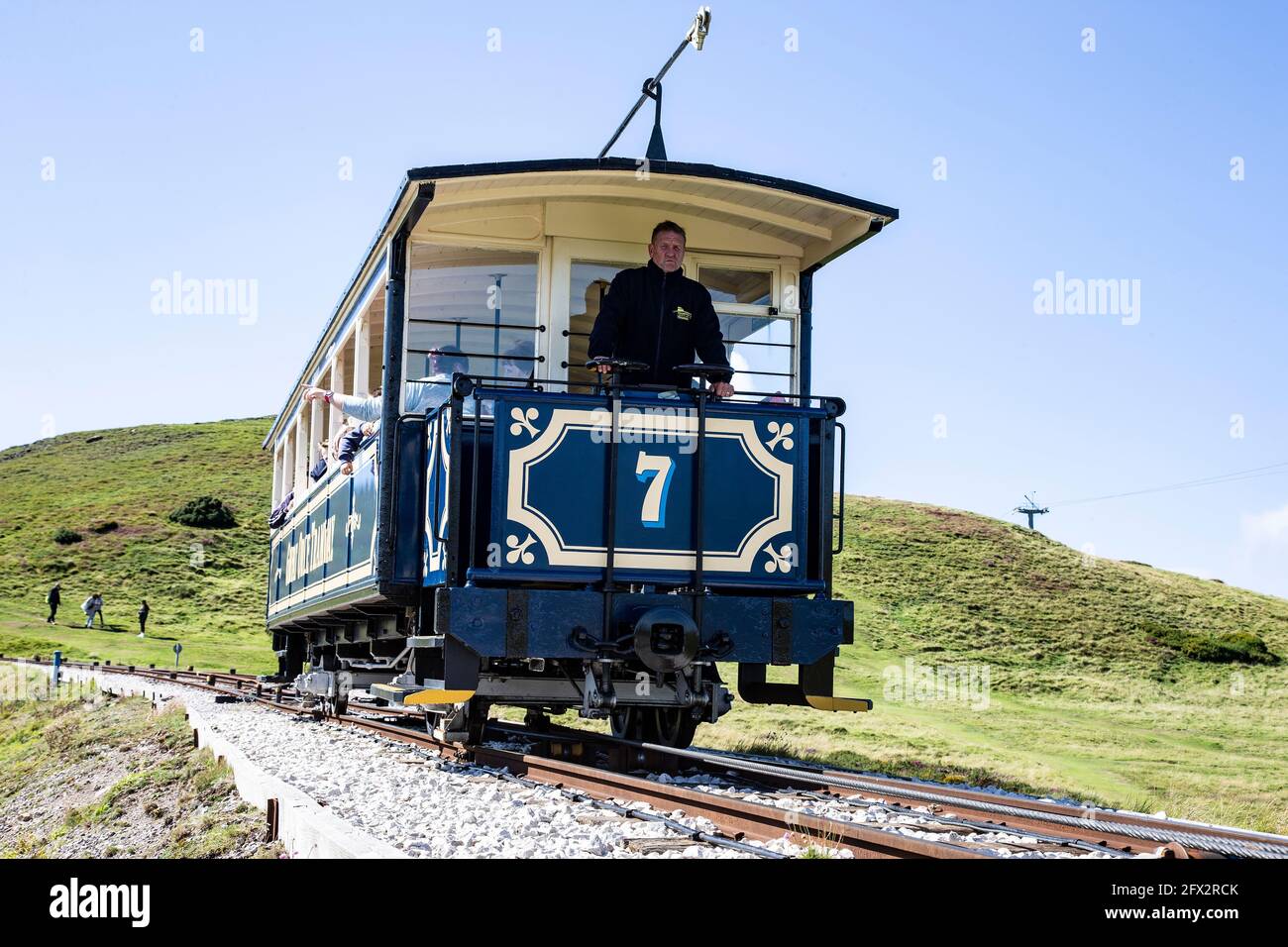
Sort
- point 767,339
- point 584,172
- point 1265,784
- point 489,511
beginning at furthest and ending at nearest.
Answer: point 1265,784, point 767,339, point 584,172, point 489,511

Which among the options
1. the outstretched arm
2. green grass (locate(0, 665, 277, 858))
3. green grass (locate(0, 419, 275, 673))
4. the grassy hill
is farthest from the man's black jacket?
green grass (locate(0, 419, 275, 673))

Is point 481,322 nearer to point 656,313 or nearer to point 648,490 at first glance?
point 656,313

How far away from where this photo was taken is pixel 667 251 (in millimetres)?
9094

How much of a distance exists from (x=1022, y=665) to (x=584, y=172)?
2799 cm

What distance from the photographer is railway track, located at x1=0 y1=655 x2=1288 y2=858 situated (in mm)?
5496

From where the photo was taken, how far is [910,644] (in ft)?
120

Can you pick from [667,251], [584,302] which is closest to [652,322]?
[667,251]

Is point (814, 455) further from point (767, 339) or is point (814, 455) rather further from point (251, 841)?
point (251, 841)

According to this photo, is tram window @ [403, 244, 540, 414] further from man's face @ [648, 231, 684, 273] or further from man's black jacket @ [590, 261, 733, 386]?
man's face @ [648, 231, 684, 273]

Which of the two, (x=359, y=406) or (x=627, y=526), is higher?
(x=359, y=406)

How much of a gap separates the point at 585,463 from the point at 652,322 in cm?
122

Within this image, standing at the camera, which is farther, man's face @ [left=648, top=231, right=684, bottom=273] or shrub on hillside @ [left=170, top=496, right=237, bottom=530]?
shrub on hillside @ [left=170, top=496, right=237, bottom=530]

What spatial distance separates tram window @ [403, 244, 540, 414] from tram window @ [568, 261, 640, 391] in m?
0.28
